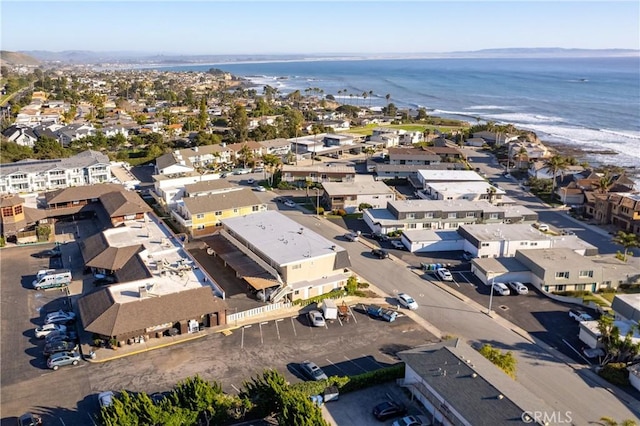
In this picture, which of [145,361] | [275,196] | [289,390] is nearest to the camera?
[289,390]

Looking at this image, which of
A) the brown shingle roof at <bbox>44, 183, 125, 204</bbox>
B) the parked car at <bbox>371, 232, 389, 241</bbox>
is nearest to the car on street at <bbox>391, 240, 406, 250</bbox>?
the parked car at <bbox>371, 232, 389, 241</bbox>

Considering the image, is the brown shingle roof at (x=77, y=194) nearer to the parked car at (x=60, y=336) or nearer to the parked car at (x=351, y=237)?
the parked car at (x=60, y=336)

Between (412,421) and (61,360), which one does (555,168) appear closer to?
(412,421)

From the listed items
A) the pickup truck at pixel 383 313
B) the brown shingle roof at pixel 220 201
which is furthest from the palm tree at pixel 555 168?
the pickup truck at pixel 383 313

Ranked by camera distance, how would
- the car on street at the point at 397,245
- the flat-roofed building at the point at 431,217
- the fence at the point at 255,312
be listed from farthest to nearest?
the flat-roofed building at the point at 431,217, the car on street at the point at 397,245, the fence at the point at 255,312

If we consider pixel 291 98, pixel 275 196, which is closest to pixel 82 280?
pixel 275 196

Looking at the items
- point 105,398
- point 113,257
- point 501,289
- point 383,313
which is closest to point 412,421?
point 383,313

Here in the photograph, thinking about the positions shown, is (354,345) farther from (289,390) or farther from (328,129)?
(328,129)
